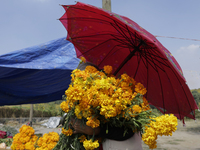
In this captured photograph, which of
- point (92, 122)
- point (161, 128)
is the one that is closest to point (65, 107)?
point (92, 122)

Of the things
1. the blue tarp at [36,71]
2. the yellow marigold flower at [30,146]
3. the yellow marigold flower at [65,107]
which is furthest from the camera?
the blue tarp at [36,71]

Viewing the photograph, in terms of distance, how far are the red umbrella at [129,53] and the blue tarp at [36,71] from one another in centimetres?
47

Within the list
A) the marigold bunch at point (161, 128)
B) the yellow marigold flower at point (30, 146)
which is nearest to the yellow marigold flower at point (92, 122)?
the marigold bunch at point (161, 128)

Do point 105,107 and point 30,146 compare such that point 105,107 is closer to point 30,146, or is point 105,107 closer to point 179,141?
point 30,146

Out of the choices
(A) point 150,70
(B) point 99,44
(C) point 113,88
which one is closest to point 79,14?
(B) point 99,44

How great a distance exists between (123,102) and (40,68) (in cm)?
162

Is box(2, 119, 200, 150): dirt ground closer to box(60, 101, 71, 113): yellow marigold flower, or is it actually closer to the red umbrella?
the red umbrella

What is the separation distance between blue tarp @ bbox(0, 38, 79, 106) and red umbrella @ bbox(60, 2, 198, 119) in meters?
0.47

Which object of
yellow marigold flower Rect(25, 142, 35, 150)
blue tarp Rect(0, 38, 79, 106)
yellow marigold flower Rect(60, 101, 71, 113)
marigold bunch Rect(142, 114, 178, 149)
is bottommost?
yellow marigold flower Rect(25, 142, 35, 150)

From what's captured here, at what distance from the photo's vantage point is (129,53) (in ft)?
6.99

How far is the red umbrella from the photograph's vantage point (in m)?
1.77

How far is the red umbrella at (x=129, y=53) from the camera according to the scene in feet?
5.80

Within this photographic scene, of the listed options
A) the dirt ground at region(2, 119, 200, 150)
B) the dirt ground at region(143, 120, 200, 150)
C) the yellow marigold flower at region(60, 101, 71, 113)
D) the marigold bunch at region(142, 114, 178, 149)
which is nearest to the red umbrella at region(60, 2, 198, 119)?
the marigold bunch at region(142, 114, 178, 149)

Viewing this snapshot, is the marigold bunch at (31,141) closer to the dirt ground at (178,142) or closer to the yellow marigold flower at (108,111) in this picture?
the yellow marigold flower at (108,111)
